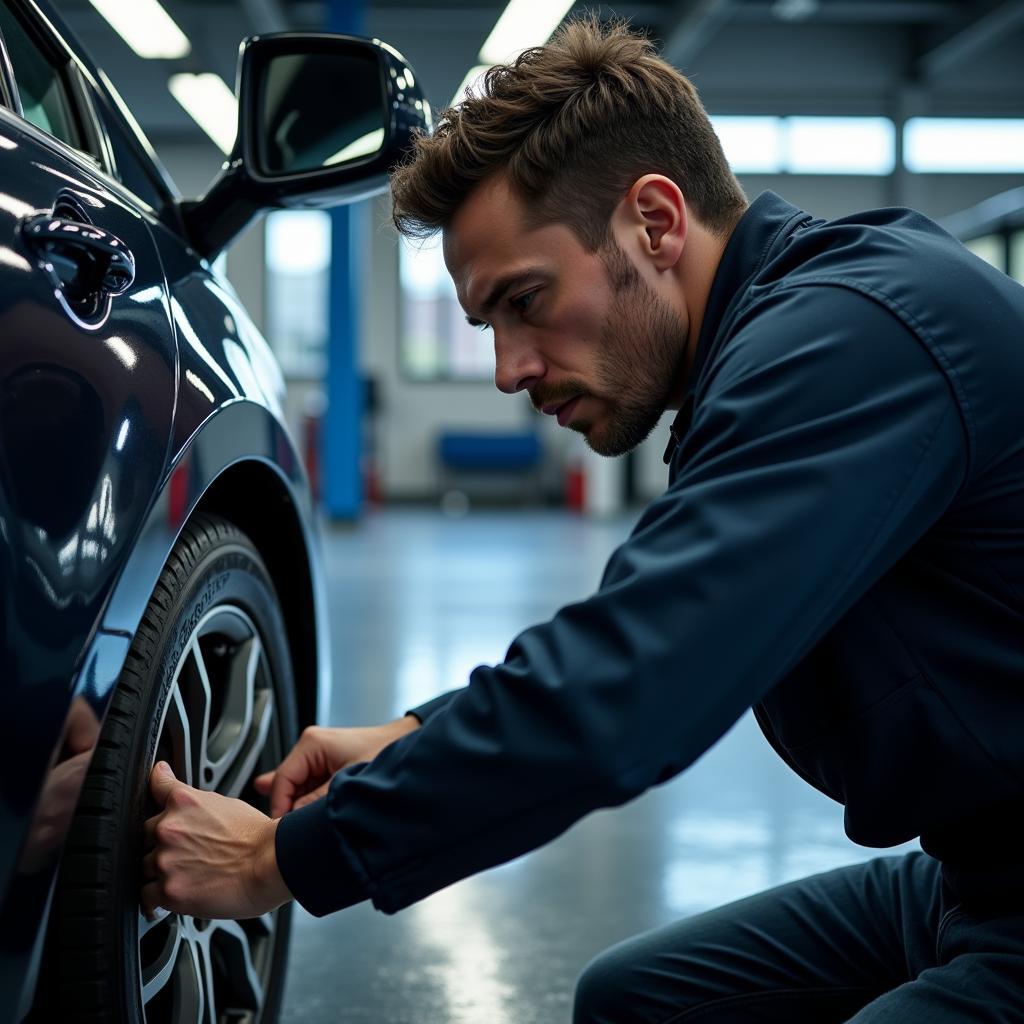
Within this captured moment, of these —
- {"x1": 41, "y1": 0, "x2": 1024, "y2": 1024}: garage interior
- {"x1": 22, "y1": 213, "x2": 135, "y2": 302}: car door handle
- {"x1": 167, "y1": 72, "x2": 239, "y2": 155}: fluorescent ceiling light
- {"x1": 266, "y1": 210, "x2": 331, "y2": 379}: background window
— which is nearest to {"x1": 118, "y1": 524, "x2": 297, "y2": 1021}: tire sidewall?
{"x1": 22, "y1": 213, "x2": 135, "y2": 302}: car door handle

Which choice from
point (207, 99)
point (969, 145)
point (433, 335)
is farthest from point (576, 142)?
point (969, 145)

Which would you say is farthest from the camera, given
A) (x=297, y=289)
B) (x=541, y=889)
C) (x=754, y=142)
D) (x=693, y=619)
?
(x=297, y=289)

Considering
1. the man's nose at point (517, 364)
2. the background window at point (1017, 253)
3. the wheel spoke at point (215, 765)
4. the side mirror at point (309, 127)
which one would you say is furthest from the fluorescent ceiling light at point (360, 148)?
the background window at point (1017, 253)

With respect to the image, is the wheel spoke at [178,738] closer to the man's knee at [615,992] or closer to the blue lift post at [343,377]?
the man's knee at [615,992]

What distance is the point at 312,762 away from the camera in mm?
1270

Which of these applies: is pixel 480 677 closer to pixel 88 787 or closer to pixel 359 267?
pixel 88 787

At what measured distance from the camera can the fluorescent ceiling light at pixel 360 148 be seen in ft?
5.06

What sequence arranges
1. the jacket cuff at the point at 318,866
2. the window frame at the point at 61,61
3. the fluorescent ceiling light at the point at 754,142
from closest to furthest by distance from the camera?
the jacket cuff at the point at 318,866 < the window frame at the point at 61,61 < the fluorescent ceiling light at the point at 754,142

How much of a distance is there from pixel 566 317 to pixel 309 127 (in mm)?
736

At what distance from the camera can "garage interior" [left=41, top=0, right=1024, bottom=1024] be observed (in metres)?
2.00

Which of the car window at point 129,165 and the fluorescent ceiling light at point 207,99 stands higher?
the fluorescent ceiling light at point 207,99

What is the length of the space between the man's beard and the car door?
1.28ft

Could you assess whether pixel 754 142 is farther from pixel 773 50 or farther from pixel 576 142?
pixel 576 142

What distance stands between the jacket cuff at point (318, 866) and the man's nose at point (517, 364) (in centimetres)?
43
